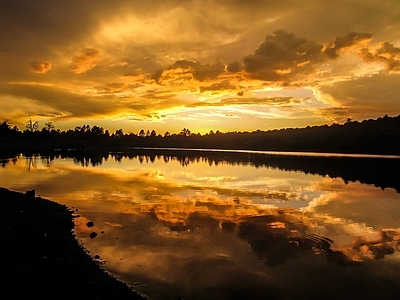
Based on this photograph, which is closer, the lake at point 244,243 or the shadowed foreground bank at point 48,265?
the shadowed foreground bank at point 48,265

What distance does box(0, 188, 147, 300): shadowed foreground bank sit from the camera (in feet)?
30.6

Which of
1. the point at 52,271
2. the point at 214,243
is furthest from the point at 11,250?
the point at 214,243

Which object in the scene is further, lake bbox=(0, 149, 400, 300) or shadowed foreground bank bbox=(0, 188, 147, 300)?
lake bbox=(0, 149, 400, 300)

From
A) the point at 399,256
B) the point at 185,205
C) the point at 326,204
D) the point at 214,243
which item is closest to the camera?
the point at 399,256

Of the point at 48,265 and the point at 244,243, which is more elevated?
the point at 48,265

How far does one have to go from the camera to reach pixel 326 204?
28078 millimetres

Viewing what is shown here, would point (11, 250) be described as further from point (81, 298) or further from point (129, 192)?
point (129, 192)

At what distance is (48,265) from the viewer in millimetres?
11117

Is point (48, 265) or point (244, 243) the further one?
point (244, 243)

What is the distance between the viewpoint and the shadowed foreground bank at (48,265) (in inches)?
367

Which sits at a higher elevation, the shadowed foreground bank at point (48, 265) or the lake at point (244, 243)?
the shadowed foreground bank at point (48, 265)

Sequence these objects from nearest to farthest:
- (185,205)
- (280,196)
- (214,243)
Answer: (214,243) < (185,205) < (280,196)

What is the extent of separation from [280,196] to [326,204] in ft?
14.9

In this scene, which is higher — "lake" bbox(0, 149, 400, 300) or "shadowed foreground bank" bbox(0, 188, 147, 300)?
"shadowed foreground bank" bbox(0, 188, 147, 300)
